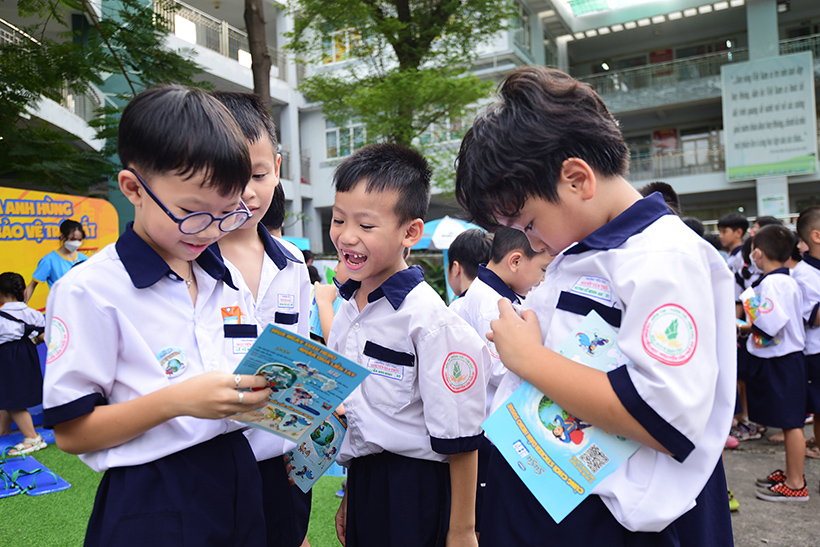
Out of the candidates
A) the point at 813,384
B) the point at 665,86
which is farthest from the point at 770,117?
the point at 813,384

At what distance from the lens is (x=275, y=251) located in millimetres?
1703

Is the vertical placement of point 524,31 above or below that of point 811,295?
above

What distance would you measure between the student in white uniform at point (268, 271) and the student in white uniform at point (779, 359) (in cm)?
317

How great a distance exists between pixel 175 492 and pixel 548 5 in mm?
19623

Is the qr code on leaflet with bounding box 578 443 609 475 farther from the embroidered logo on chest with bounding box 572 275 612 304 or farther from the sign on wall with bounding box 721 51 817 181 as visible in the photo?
the sign on wall with bounding box 721 51 817 181

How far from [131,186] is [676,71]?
62.7ft

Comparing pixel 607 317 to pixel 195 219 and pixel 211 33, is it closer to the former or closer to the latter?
pixel 195 219

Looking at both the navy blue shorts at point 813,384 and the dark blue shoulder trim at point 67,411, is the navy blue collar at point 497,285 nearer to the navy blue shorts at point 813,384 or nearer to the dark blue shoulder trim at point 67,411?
the dark blue shoulder trim at point 67,411

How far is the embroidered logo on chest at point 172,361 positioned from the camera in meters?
1.11

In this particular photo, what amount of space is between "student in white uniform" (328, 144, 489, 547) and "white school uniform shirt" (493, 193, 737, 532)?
1.62 feet

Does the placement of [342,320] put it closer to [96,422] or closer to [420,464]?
[420,464]

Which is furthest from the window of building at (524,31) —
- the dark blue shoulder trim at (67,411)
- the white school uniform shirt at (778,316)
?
the dark blue shoulder trim at (67,411)

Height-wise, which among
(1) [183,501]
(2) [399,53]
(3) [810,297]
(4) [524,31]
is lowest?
(1) [183,501]

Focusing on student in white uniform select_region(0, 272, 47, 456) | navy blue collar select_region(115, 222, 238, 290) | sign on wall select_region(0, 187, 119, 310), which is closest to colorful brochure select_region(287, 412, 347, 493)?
navy blue collar select_region(115, 222, 238, 290)
